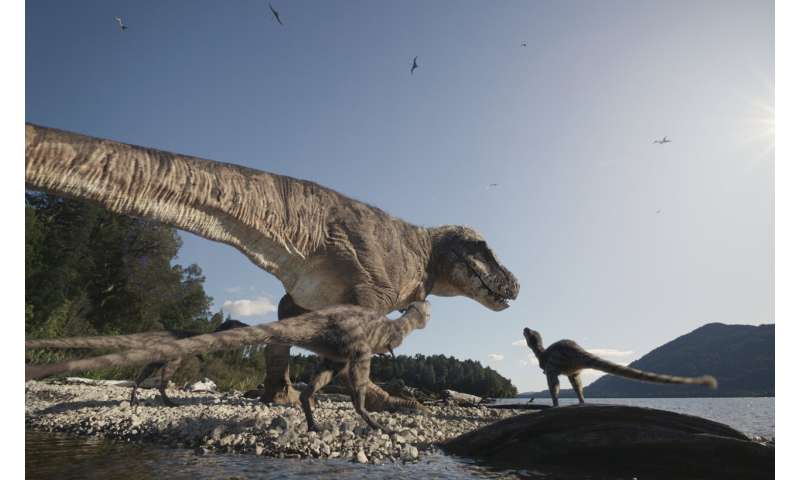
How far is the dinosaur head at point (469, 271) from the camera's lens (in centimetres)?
775

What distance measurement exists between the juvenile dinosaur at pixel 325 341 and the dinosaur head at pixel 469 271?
9.72 feet

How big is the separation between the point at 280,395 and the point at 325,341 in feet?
13.2

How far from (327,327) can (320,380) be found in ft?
2.56

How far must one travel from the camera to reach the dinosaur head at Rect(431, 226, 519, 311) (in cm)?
775

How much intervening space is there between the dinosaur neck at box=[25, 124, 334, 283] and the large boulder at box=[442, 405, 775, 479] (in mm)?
2712

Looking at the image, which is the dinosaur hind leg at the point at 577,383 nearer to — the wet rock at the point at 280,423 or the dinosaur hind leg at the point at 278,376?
the dinosaur hind leg at the point at 278,376

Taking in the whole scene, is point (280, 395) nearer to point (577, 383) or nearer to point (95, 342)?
point (577, 383)

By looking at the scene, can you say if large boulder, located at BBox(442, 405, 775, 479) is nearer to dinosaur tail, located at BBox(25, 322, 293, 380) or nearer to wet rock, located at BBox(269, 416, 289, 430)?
wet rock, located at BBox(269, 416, 289, 430)

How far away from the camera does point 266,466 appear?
3352mm

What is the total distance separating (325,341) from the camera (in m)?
3.54

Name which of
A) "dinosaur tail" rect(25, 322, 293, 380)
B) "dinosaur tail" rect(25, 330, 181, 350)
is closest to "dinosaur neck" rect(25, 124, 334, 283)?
"dinosaur tail" rect(25, 330, 181, 350)

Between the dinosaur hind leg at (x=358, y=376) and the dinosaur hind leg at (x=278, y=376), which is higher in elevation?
the dinosaur hind leg at (x=358, y=376)

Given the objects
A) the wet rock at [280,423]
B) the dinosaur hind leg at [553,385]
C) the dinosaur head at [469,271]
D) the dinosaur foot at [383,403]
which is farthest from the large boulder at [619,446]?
the dinosaur hind leg at [553,385]

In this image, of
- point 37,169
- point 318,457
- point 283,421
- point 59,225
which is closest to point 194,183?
point 37,169
